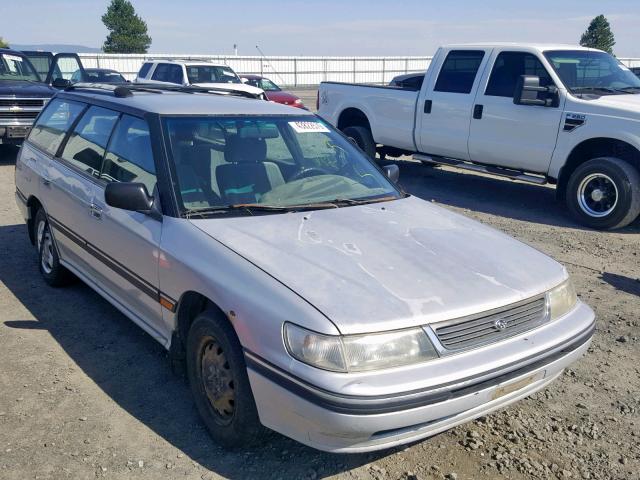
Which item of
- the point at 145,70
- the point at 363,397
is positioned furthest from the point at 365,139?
the point at 145,70

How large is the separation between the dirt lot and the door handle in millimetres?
866

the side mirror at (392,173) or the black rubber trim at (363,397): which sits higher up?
the side mirror at (392,173)

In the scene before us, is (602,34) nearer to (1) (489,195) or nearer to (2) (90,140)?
(1) (489,195)

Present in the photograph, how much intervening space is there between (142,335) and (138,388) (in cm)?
77

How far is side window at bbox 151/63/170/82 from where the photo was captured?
16.9 m

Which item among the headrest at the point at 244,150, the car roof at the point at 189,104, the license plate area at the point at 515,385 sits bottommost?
the license plate area at the point at 515,385

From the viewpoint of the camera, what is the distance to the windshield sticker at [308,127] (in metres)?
4.46

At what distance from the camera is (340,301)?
2736 mm

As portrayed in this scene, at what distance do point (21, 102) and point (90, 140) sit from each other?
25.8 feet

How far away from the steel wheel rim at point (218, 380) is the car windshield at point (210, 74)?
14.2 meters

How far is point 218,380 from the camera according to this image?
3156mm

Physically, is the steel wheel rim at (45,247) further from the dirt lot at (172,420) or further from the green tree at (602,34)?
the green tree at (602,34)

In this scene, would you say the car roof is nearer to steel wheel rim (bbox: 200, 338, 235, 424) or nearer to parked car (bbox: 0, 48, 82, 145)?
steel wheel rim (bbox: 200, 338, 235, 424)

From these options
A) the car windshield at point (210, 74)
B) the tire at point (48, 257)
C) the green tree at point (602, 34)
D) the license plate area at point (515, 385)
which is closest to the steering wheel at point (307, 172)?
the license plate area at point (515, 385)
